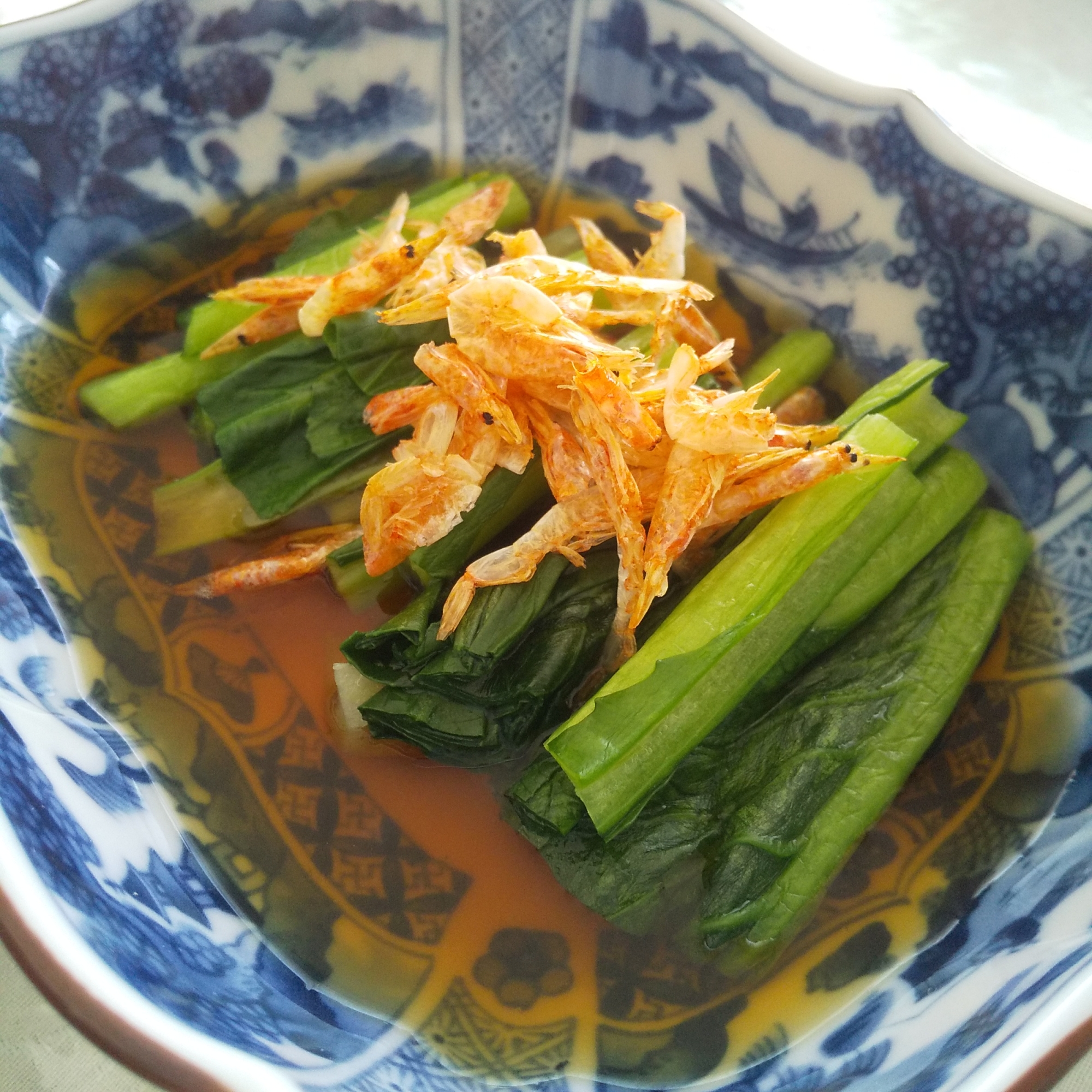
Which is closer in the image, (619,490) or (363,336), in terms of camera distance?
(619,490)

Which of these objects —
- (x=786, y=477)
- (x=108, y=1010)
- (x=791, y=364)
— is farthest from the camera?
(x=791, y=364)

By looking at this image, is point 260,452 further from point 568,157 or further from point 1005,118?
point 1005,118

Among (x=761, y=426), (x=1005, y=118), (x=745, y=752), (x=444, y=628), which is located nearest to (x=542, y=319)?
(x=761, y=426)

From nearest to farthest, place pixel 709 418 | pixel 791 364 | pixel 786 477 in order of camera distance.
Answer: pixel 709 418 < pixel 786 477 < pixel 791 364

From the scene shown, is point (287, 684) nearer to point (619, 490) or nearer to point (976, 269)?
point (619, 490)

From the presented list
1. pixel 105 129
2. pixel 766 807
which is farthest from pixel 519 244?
pixel 766 807

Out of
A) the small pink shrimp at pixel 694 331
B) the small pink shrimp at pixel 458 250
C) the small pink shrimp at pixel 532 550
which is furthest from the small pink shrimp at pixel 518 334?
the small pink shrimp at pixel 694 331
